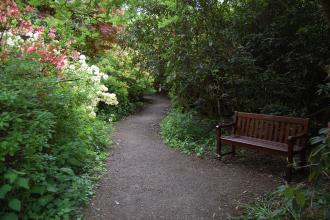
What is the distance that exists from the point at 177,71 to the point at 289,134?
11.3 ft

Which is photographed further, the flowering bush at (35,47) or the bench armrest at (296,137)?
the flowering bush at (35,47)

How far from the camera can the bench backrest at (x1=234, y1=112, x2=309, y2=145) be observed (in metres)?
5.64

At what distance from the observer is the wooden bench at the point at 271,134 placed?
5.36 meters

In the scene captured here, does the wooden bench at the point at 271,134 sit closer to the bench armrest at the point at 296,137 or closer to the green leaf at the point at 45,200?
the bench armrest at the point at 296,137

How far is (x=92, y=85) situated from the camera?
7238 millimetres

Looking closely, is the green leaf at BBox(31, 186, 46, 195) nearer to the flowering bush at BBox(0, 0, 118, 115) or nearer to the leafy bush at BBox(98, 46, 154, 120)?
the flowering bush at BBox(0, 0, 118, 115)

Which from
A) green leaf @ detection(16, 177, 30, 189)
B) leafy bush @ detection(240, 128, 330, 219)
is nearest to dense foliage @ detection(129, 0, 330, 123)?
leafy bush @ detection(240, 128, 330, 219)

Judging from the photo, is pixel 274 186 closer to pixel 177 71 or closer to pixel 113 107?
pixel 177 71

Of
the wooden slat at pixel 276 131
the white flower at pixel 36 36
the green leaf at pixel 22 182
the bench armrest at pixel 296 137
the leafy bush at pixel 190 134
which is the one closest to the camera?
the green leaf at pixel 22 182

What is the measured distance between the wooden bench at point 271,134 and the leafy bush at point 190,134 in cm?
71

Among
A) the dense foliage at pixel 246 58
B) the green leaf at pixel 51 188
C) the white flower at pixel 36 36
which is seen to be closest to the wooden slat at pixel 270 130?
the dense foliage at pixel 246 58

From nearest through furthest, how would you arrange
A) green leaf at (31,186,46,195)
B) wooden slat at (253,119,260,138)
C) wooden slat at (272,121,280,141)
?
1. green leaf at (31,186,46,195)
2. wooden slat at (272,121,280,141)
3. wooden slat at (253,119,260,138)

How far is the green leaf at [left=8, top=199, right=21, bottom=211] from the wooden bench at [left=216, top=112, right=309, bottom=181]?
378 cm

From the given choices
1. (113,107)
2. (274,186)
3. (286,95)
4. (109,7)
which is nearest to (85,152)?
(109,7)
